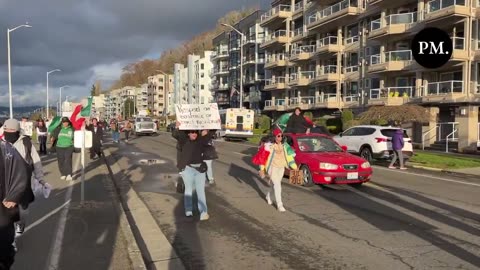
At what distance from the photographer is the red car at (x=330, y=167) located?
41.0ft

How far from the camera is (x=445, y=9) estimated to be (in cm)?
3475

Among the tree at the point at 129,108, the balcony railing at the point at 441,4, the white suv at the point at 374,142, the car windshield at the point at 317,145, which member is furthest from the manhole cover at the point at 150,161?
the tree at the point at 129,108

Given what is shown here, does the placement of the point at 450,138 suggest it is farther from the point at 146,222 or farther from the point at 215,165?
the point at 146,222

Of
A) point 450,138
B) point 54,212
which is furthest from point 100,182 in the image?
point 450,138

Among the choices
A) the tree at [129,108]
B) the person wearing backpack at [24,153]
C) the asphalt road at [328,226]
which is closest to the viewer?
the person wearing backpack at [24,153]

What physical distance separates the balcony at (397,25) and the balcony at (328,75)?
984cm

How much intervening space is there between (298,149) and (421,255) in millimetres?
7464

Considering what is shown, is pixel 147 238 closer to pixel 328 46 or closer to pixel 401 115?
pixel 401 115

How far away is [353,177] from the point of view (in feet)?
41.2

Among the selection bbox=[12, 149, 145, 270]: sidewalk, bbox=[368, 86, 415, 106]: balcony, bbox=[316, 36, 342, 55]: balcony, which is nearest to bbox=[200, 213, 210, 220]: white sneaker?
bbox=[12, 149, 145, 270]: sidewalk

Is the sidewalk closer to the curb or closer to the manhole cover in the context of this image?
the curb

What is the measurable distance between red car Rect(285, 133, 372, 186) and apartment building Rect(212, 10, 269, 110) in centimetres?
5366

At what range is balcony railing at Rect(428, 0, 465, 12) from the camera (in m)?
34.4

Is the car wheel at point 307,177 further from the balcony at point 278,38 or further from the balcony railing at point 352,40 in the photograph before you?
the balcony at point 278,38
